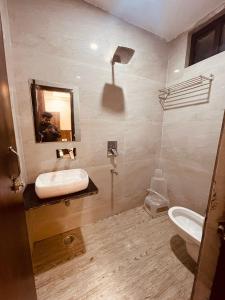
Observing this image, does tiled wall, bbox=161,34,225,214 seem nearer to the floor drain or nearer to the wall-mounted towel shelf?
the wall-mounted towel shelf

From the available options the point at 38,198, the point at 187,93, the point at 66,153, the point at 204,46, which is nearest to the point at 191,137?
the point at 187,93

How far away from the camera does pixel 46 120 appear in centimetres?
143

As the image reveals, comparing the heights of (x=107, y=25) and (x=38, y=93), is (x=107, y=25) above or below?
above

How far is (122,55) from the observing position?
1.50 m

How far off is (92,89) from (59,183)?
1.07 meters

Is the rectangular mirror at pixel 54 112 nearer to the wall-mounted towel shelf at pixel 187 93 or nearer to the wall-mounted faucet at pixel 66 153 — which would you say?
the wall-mounted faucet at pixel 66 153

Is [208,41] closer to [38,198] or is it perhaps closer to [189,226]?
[189,226]

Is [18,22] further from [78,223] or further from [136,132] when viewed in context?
[78,223]

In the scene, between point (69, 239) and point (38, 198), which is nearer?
point (38, 198)

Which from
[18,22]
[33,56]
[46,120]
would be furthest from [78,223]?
[18,22]

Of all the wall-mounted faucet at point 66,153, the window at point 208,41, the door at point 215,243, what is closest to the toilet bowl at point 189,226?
the door at point 215,243

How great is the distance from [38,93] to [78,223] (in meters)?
1.60

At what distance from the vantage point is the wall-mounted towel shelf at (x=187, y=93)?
159 centimetres

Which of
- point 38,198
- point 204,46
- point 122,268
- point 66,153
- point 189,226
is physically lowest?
point 122,268
